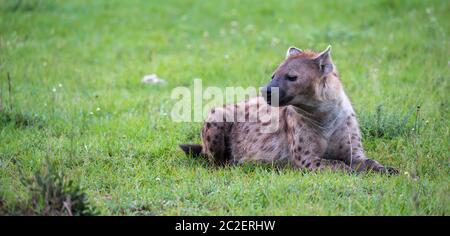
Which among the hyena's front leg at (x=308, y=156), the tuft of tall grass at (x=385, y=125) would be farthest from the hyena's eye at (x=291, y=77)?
the tuft of tall grass at (x=385, y=125)

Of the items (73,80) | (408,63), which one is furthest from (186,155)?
(408,63)

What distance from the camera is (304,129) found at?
584 cm

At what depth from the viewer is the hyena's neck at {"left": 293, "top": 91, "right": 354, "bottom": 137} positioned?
5707mm

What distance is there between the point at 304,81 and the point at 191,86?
10.6ft

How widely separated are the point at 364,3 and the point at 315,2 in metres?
0.95

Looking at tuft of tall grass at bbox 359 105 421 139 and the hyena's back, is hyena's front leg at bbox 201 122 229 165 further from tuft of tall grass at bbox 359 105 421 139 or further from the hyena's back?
tuft of tall grass at bbox 359 105 421 139

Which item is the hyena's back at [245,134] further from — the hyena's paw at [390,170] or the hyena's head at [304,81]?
the hyena's paw at [390,170]

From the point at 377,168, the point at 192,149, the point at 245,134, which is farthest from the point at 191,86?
the point at 377,168

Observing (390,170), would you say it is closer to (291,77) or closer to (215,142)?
(291,77)

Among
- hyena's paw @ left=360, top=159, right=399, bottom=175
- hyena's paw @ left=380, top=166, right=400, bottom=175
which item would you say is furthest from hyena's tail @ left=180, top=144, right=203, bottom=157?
hyena's paw @ left=380, top=166, right=400, bottom=175

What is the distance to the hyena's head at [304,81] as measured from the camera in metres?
5.48

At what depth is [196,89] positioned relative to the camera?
327 inches

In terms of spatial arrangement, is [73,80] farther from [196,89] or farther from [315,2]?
[315,2]

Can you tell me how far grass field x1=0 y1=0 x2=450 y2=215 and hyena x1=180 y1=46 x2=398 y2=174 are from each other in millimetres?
255
